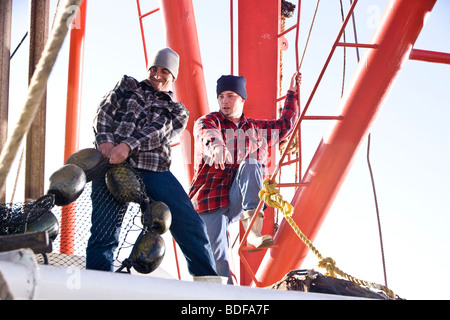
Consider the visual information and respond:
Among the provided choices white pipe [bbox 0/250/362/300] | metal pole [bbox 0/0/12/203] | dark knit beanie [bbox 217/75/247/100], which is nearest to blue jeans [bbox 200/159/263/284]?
dark knit beanie [bbox 217/75/247/100]

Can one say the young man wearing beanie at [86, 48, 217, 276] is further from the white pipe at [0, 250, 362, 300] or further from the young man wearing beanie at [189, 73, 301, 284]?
the white pipe at [0, 250, 362, 300]

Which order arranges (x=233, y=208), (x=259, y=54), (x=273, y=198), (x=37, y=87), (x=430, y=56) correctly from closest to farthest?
(x=37, y=87) < (x=273, y=198) < (x=430, y=56) < (x=233, y=208) < (x=259, y=54)

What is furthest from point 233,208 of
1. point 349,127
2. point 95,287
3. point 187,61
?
point 95,287

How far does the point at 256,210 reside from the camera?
403 cm

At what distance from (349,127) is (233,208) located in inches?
39.7

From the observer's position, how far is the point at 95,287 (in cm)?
178

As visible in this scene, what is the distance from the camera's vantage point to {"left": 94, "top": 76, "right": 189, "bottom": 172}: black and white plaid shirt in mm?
3473

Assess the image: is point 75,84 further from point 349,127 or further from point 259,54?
point 349,127

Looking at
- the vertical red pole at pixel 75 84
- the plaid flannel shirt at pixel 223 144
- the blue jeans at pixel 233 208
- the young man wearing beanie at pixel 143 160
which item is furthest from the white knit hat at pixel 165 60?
the vertical red pole at pixel 75 84

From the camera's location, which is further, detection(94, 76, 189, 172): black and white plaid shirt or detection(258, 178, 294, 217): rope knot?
detection(258, 178, 294, 217): rope knot

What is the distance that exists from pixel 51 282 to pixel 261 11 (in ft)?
15.7

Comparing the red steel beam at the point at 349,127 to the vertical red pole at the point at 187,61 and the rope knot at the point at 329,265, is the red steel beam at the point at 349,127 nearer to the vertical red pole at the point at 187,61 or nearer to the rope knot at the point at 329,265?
the rope knot at the point at 329,265

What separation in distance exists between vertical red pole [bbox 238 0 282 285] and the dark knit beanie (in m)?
1.01
